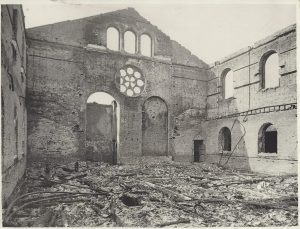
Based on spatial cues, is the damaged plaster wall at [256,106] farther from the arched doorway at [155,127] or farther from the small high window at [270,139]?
the arched doorway at [155,127]

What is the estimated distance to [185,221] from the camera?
5566mm

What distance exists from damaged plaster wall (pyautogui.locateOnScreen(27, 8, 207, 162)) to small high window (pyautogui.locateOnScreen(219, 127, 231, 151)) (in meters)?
1.99

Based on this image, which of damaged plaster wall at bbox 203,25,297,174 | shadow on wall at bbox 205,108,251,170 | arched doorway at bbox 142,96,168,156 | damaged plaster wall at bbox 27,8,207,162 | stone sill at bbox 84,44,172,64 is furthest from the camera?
arched doorway at bbox 142,96,168,156

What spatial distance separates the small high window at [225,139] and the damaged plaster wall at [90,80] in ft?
6.52

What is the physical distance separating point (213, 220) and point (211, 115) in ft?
37.5

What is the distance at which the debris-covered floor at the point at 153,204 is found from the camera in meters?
5.60

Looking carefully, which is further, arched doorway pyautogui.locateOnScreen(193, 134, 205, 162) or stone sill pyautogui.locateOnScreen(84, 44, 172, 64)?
arched doorway pyautogui.locateOnScreen(193, 134, 205, 162)

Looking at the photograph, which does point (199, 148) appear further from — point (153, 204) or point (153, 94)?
point (153, 204)

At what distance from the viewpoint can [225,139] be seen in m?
15.7

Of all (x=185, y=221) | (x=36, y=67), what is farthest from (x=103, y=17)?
(x=185, y=221)

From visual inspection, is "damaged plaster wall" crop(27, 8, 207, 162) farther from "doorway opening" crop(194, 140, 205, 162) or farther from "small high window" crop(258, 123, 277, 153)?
"small high window" crop(258, 123, 277, 153)

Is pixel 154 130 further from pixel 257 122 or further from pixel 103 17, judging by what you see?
pixel 103 17

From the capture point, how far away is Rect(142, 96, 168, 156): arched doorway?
1584cm

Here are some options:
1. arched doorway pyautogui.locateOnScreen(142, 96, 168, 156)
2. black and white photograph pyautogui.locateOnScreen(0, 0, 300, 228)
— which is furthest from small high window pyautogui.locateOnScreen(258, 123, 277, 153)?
arched doorway pyautogui.locateOnScreen(142, 96, 168, 156)
